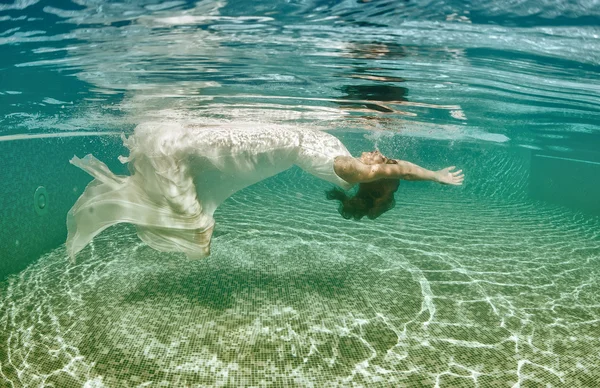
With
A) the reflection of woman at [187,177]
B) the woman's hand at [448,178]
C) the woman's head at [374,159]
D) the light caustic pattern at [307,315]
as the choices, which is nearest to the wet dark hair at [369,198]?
the reflection of woman at [187,177]

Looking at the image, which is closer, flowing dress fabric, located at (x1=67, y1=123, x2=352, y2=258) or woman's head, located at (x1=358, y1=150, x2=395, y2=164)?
woman's head, located at (x1=358, y1=150, x2=395, y2=164)

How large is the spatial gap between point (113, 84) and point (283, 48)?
518 cm

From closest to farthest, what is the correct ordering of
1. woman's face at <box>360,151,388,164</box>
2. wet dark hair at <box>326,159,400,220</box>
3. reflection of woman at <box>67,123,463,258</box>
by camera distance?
woman's face at <box>360,151,388,164</box>
wet dark hair at <box>326,159,400,220</box>
reflection of woman at <box>67,123,463,258</box>

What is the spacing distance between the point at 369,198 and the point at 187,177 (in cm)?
292

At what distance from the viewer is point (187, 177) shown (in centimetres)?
559

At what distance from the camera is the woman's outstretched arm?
4723mm

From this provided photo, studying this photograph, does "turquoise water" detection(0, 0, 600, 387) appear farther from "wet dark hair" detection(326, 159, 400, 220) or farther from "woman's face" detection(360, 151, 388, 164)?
"woman's face" detection(360, 151, 388, 164)

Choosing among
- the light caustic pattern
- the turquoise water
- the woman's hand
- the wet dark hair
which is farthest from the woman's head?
the light caustic pattern

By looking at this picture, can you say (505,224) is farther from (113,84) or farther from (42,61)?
(42,61)

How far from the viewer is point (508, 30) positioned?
5.80 m

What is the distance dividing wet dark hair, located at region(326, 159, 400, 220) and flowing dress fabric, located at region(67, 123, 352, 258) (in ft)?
0.92

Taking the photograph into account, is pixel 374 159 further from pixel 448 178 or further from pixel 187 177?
pixel 187 177

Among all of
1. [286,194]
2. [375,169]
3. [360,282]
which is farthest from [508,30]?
[286,194]

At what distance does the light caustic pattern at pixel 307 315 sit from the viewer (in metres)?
4.68
